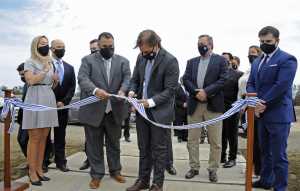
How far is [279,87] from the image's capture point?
18.7ft

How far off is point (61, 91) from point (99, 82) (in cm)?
110

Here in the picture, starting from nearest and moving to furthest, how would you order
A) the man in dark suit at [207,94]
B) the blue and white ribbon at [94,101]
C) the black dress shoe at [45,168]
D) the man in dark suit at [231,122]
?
the blue and white ribbon at [94,101]
the man in dark suit at [207,94]
the black dress shoe at [45,168]
the man in dark suit at [231,122]

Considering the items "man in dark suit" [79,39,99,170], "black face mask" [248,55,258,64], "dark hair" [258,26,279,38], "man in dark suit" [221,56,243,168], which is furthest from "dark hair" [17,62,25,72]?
"dark hair" [258,26,279,38]

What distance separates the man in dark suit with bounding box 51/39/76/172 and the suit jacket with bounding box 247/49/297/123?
3147 millimetres

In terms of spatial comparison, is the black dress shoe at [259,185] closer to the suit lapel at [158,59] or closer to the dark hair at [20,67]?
the suit lapel at [158,59]

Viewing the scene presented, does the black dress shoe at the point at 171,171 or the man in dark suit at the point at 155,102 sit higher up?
the man in dark suit at the point at 155,102

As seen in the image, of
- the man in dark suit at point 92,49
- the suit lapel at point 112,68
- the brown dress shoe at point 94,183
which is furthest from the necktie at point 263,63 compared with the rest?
the man in dark suit at point 92,49

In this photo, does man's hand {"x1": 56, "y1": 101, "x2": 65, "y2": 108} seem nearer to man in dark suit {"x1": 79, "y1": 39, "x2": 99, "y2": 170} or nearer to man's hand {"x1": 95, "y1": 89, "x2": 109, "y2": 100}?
man in dark suit {"x1": 79, "y1": 39, "x2": 99, "y2": 170}

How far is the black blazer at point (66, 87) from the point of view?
7.39m

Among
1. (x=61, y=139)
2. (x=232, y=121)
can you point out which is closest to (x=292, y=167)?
(x=232, y=121)

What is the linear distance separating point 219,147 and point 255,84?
118cm

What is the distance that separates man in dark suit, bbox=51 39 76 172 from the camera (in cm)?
739

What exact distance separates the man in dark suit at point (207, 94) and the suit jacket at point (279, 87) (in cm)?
99

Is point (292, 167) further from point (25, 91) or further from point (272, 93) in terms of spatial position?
point (25, 91)
